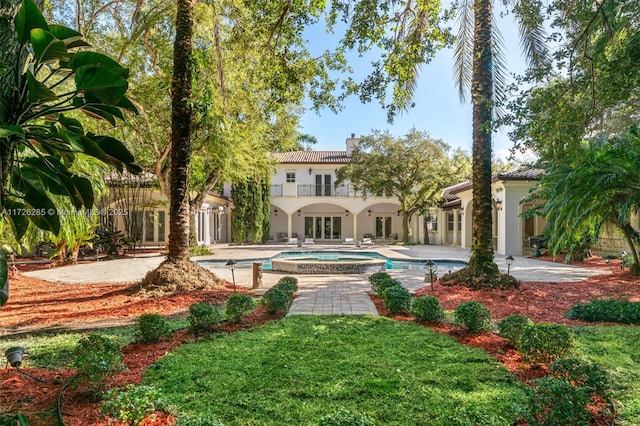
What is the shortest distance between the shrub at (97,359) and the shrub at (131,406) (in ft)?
1.88

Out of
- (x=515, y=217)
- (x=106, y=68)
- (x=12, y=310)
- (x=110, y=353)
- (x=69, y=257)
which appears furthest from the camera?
(x=515, y=217)

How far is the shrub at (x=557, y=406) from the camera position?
8.39 ft

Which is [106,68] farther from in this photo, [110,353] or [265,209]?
[265,209]

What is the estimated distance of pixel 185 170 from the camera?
8344mm

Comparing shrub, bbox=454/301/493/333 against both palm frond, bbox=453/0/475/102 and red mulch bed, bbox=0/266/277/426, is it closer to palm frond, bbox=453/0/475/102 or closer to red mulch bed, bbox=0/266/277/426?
red mulch bed, bbox=0/266/277/426

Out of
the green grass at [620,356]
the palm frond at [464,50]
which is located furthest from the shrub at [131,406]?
the palm frond at [464,50]

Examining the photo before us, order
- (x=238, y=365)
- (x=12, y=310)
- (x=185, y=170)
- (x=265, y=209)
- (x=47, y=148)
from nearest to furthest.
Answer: (x=47, y=148) < (x=238, y=365) < (x=12, y=310) < (x=185, y=170) < (x=265, y=209)

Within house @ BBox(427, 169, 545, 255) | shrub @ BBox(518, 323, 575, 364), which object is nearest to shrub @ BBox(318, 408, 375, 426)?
shrub @ BBox(518, 323, 575, 364)

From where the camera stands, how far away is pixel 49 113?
77.1 inches

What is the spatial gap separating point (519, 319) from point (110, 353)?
453 cm

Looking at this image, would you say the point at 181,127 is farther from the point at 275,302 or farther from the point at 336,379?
the point at 336,379

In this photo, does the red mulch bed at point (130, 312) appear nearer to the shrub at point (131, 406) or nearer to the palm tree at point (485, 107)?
the shrub at point (131, 406)

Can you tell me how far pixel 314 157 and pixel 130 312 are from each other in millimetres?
27149

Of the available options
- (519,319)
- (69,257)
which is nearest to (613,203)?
(519,319)
